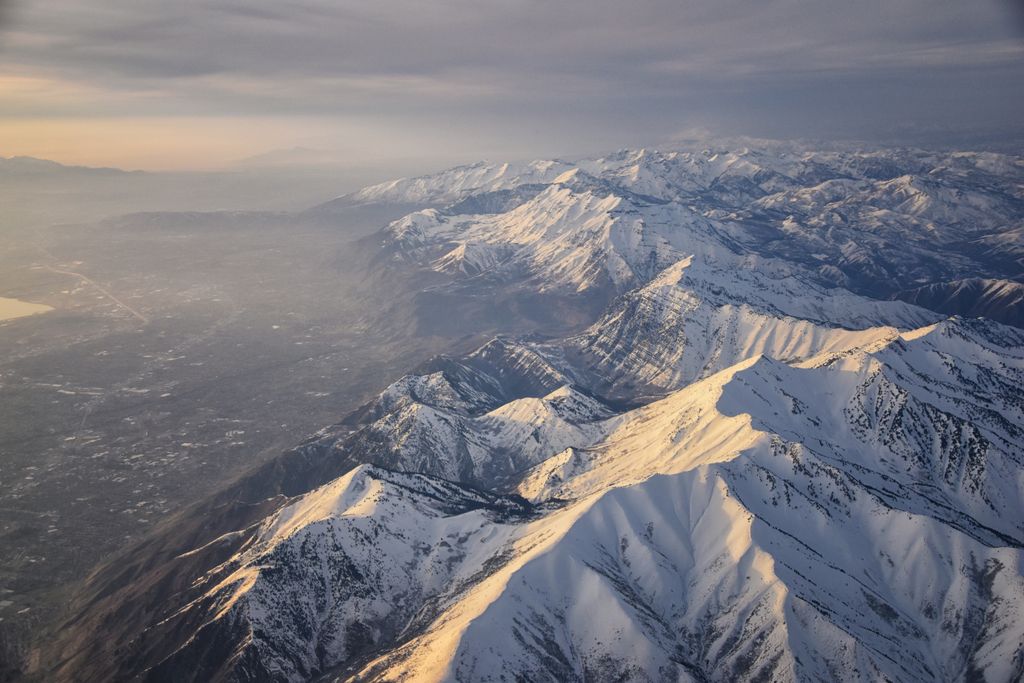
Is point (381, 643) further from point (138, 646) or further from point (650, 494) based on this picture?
point (650, 494)

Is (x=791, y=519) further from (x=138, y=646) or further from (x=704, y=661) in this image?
(x=138, y=646)

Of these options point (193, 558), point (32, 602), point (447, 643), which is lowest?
point (32, 602)

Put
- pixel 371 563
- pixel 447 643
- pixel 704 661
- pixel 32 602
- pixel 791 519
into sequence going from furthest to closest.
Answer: pixel 32 602
pixel 791 519
pixel 371 563
pixel 704 661
pixel 447 643

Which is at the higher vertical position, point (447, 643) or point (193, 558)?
point (447, 643)

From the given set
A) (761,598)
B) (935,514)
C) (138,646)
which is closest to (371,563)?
(138,646)

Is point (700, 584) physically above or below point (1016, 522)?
above

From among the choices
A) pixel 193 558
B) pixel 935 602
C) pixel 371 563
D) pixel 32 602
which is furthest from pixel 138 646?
pixel 935 602

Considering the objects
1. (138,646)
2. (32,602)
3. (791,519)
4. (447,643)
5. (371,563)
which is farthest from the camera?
(32,602)

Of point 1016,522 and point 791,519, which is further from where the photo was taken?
point 1016,522

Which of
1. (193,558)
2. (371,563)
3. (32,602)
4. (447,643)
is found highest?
(447,643)
